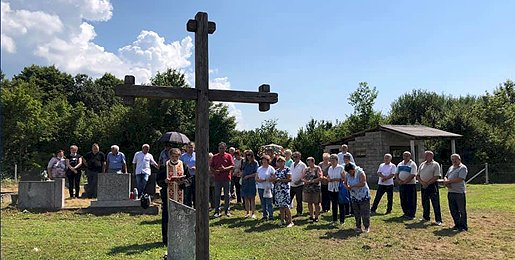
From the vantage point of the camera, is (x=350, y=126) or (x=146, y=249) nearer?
(x=146, y=249)

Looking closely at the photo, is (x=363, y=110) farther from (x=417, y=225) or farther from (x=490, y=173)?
(x=417, y=225)

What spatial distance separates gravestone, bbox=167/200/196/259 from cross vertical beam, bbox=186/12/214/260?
0.14 m

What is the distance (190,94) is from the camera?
6.15 metres

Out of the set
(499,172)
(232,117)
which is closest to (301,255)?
(499,172)

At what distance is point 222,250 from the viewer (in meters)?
8.49

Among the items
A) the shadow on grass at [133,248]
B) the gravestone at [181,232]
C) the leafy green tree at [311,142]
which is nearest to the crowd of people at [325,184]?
the shadow on grass at [133,248]

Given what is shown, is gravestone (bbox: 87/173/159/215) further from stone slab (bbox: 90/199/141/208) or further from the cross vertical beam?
the cross vertical beam

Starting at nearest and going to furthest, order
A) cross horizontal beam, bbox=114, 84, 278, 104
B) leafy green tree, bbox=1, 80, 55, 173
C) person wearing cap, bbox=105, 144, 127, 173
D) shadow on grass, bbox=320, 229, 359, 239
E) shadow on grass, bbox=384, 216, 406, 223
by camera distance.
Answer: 1. cross horizontal beam, bbox=114, 84, 278, 104
2. shadow on grass, bbox=320, 229, 359, 239
3. shadow on grass, bbox=384, 216, 406, 223
4. person wearing cap, bbox=105, 144, 127, 173
5. leafy green tree, bbox=1, 80, 55, 173

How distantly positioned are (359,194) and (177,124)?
27.1 metres

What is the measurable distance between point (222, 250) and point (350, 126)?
3286 cm

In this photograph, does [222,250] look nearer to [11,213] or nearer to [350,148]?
[11,213]

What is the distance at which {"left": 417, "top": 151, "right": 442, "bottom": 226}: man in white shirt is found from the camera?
10961 mm

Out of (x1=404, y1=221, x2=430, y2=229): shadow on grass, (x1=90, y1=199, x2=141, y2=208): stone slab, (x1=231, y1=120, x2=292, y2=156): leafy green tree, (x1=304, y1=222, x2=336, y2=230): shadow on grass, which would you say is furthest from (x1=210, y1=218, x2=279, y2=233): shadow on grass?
(x1=231, y1=120, x2=292, y2=156): leafy green tree

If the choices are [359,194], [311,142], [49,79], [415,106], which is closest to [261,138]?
[311,142]
